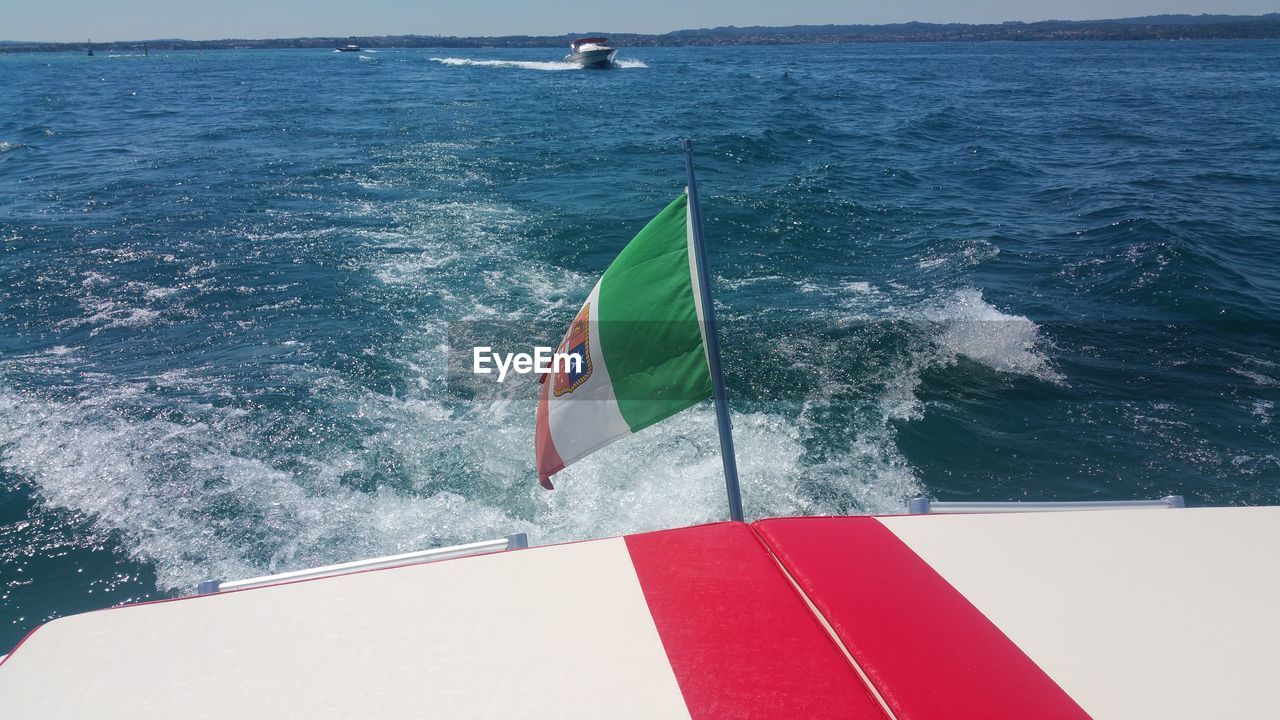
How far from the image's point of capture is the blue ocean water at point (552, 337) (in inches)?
214

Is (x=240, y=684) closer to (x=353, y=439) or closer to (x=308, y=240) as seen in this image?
(x=353, y=439)

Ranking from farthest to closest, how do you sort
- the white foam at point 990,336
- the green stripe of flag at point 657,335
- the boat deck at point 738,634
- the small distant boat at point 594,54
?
1. the small distant boat at point 594,54
2. the white foam at point 990,336
3. the green stripe of flag at point 657,335
4. the boat deck at point 738,634

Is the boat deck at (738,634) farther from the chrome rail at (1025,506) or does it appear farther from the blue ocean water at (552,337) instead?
the blue ocean water at (552,337)

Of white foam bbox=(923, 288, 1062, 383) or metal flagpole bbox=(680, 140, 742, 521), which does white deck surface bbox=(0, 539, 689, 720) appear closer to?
metal flagpole bbox=(680, 140, 742, 521)

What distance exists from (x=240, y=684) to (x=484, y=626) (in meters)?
0.67

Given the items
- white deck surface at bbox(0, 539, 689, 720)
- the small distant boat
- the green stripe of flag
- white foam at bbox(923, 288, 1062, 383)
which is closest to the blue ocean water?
white foam at bbox(923, 288, 1062, 383)

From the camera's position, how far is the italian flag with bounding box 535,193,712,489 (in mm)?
3061

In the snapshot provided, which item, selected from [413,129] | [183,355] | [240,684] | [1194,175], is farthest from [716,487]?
[413,129]

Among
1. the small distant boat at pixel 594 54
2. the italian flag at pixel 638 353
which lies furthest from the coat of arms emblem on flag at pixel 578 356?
A: the small distant boat at pixel 594 54

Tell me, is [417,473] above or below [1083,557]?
below

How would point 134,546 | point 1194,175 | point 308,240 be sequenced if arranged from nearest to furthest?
point 134,546 < point 308,240 < point 1194,175

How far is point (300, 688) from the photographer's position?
6.19ft

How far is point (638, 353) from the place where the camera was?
3.08 metres

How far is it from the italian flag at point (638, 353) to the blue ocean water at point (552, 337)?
2.31 m
